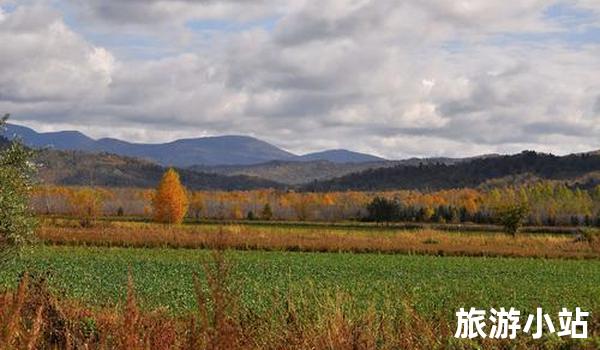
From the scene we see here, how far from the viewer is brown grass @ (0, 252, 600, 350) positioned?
6.26 meters

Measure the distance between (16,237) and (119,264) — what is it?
945 inches

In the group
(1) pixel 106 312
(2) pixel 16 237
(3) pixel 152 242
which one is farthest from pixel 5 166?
(3) pixel 152 242

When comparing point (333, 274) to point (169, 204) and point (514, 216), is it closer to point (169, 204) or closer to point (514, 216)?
point (514, 216)

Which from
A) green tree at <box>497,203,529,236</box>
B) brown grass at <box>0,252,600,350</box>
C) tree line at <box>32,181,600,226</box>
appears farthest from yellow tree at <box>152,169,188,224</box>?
brown grass at <box>0,252,600,350</box>

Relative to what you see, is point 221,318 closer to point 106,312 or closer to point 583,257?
point 106,312

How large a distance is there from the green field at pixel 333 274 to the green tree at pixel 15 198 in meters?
4.56

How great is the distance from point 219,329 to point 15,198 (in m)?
15.2

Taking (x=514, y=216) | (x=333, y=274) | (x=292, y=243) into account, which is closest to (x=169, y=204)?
(x=514, y=216)

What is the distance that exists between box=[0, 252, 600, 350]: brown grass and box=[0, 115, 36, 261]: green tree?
8835 millimetres

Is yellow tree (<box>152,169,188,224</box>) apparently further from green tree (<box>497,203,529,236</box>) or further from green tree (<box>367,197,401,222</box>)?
green tree (<box>497,203,529,236</box>)

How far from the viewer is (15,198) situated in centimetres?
2022

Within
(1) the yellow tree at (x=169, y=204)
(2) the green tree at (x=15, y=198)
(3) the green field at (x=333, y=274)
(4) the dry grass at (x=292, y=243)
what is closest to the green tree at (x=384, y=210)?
(1) the yellow tree at (x=169, y=204)

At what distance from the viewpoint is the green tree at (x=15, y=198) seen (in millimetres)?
19922

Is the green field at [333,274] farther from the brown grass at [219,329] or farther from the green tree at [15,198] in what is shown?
the brown grass at [219,329]
